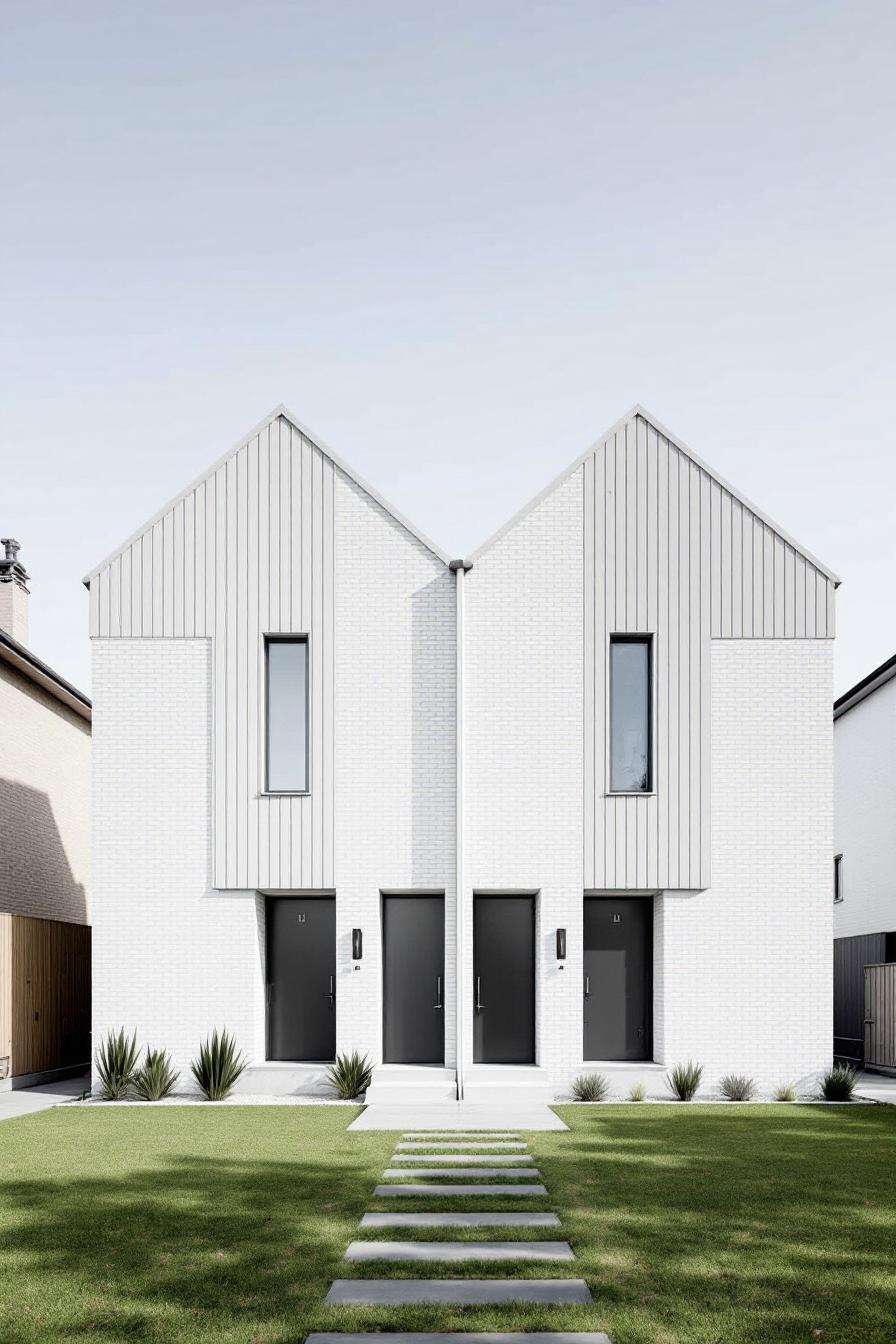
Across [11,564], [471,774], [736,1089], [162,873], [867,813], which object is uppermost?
[11,564]

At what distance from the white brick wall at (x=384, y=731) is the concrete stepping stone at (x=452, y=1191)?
6799mm

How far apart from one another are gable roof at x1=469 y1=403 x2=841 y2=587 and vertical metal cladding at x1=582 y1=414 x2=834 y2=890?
51 millimetres

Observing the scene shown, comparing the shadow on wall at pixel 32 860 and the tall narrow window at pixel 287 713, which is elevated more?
the tall narrow window at pixel 287 713

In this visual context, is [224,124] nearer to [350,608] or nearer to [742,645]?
[350,608]

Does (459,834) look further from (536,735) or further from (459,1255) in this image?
(459,1255)

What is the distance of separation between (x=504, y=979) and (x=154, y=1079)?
4.93 metres

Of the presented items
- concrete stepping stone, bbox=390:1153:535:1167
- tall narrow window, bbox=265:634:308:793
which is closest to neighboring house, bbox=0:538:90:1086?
tall narrow window, bbox=265:634:308:793

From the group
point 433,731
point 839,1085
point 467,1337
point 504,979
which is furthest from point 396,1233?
point 839,1085

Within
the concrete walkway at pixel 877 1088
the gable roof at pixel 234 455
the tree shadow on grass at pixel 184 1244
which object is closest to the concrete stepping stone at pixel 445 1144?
the tree shadow on grass at pixel 184 1244

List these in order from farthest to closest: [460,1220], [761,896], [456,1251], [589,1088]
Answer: [761,896]
[589,1088]
[460,1220]
[456,1251]

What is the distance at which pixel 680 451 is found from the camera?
56.6 feet

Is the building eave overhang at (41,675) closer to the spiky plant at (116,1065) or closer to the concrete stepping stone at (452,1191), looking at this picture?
the spiky plant at (116,1065)

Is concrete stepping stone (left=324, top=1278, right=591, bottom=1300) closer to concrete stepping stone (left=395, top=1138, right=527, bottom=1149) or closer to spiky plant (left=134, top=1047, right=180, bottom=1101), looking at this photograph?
concrete stepping stone (left=395, top=1138, right=527, bottom=1149)

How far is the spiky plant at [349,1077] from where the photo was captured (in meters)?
15.7
